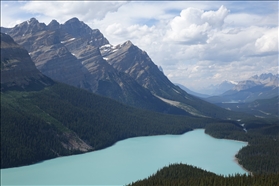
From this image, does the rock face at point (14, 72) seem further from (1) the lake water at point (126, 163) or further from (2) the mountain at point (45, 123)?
(1) the lake water at point (126, 163)

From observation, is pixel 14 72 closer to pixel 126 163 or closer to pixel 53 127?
pixel 53 127

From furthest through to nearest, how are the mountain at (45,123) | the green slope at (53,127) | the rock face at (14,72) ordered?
the rock face at (14,72) < the mountain at (45,123) < the green slope at (53,127)

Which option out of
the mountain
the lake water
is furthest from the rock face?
the lake water

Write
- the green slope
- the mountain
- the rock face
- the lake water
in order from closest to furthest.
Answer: the lake water, the green slope, the mountain, the rock face

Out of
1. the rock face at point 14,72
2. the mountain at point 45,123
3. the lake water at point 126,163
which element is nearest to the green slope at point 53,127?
the mountain at point 45,123

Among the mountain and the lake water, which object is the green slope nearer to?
the mountain

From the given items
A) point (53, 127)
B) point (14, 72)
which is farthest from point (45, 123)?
point (14, 72)
